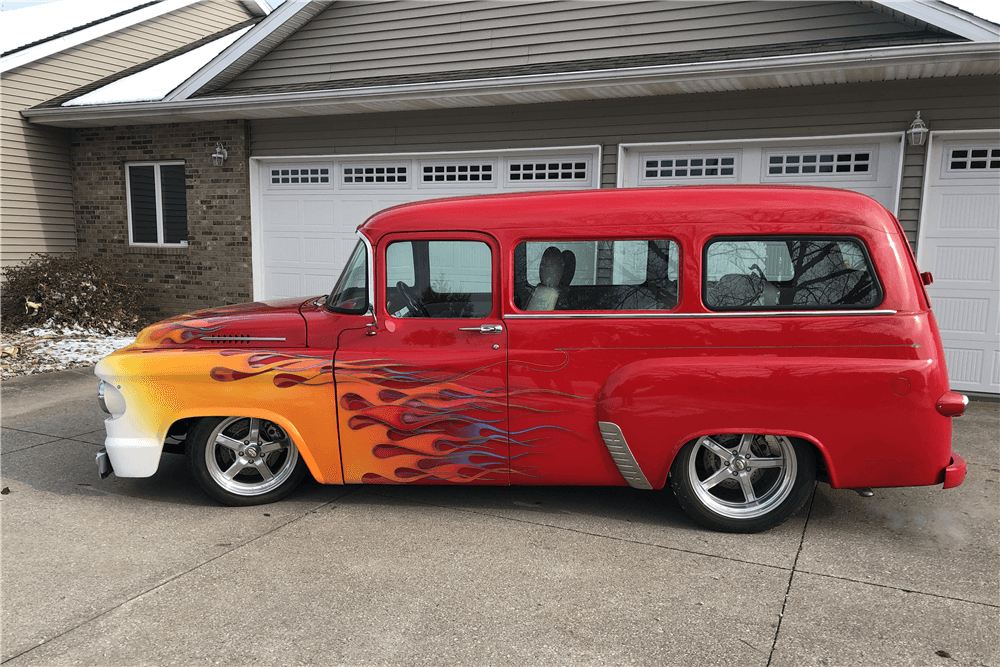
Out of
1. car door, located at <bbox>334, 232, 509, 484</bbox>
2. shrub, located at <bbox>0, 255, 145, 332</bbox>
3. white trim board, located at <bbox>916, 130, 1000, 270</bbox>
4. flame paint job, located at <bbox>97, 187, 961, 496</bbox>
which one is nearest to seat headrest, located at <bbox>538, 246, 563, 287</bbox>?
flame paint job, located at <bbox>97, 187, 961, 496</bbox>

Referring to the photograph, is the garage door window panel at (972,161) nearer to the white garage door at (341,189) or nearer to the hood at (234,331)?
the white garage door at (341,189)

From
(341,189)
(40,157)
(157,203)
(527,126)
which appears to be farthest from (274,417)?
(40,157)

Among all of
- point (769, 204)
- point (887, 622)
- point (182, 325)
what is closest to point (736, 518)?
point (887, 622)

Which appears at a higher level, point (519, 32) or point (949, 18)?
point (519, 32)

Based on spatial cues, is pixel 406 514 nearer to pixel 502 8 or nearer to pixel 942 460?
pixel 942 460

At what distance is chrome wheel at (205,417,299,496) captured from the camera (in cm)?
438

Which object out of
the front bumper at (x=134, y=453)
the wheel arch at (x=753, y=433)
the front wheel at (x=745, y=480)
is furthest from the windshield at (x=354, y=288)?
the front wheel at (x=745, y=480)

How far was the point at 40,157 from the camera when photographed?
11609 millimetres

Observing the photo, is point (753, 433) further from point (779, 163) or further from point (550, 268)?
point (779, 163)

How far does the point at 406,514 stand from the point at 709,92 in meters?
6.08

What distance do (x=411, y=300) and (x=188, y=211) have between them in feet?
26.5

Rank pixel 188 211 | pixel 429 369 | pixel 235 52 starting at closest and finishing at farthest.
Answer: pixel 429 369, pixel 235 52, pixel 188 211

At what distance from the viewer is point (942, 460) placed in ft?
12.6

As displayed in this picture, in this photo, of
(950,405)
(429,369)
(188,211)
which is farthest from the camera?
(188,211)
